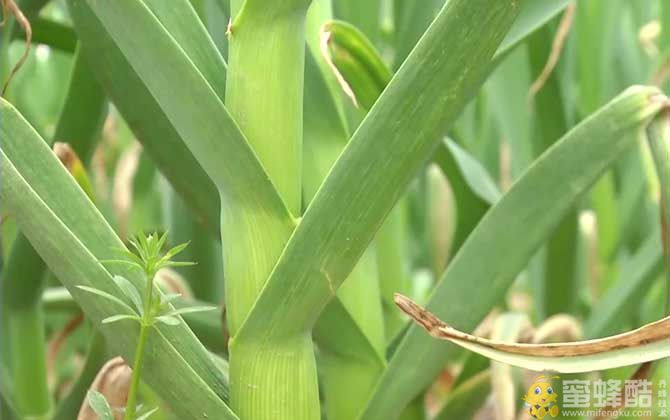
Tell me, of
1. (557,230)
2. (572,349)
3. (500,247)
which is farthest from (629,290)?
(572,349)

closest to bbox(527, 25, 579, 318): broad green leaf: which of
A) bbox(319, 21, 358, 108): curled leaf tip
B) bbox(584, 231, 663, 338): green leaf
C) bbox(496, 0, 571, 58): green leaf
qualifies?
bbox(584, 231, 663, 338): green leaf

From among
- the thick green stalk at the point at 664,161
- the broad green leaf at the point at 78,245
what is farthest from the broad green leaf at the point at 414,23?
the broad green leaf at the point at 78,245

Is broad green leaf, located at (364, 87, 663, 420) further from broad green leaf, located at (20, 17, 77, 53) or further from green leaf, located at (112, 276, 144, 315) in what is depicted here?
broad green leaf, located at (20, 17, 77, 53)

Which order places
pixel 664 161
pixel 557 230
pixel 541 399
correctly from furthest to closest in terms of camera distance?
pixel 557 230
pixel 541 399
pixel 664 161

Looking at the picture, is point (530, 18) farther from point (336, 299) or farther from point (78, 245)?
point (78, 245)

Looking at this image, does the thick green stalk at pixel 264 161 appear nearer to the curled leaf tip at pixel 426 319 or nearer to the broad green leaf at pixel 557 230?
the curled leaf tip at pixel 426 319
